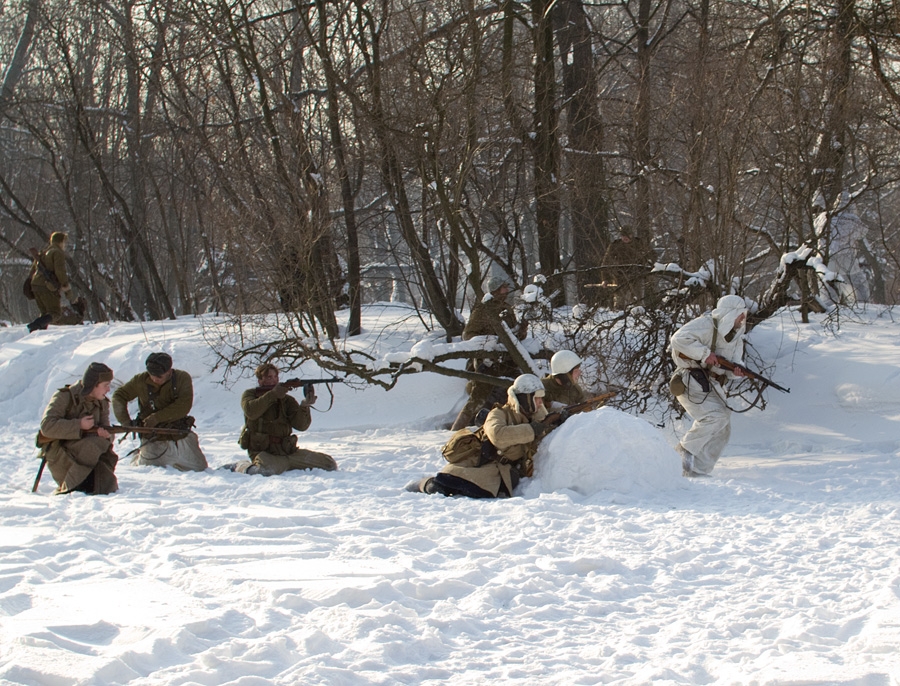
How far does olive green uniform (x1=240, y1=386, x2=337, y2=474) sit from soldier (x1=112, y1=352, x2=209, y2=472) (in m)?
0.48

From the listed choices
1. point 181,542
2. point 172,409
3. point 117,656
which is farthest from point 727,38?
point 117,656

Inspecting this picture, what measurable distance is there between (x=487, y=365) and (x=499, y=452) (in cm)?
361

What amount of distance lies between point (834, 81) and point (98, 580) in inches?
331

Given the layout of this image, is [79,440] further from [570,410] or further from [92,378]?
[570,410]

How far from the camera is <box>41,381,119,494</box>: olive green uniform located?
21.1ft

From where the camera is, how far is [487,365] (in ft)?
32.6

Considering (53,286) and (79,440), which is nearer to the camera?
(79,440)

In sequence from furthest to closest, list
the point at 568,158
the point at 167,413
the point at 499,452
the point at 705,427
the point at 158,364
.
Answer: the point at 568,158
the point at 167,413
the point at 158,364
the point at 705,427
the point at 499,452

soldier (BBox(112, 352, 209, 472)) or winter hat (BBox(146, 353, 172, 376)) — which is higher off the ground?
winter hat (BBox(146, 353, 172, 376))

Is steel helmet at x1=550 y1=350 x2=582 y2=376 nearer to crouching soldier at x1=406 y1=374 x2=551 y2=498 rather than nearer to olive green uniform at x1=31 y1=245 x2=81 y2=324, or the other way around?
crouching soldier at x1=406 y1=374 x2=551 y2=498

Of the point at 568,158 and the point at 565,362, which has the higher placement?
the point at 568,158

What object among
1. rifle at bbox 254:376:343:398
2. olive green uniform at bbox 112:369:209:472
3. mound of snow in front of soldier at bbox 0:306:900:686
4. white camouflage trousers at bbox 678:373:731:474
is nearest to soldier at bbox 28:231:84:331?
mound of snow in front of soldier at bbox 0:306:900:686

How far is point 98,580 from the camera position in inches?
155

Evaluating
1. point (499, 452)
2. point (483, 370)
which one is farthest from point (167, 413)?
point (483, 370)
